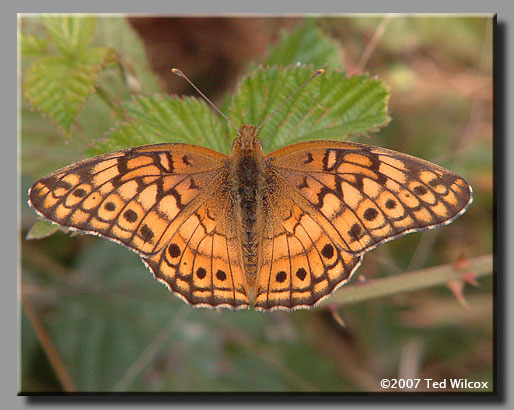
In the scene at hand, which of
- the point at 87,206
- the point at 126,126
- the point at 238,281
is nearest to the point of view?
the point at 87,206

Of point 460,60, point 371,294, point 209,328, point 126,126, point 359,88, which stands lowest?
point 209,328

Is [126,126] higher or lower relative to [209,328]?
higher

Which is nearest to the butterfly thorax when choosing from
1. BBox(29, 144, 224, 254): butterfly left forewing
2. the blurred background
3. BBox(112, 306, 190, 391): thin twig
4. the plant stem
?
BBox(29, 144, 224, 254): butterfly left forewing

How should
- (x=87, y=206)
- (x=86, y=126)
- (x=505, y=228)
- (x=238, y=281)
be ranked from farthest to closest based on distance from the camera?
(x=86, y=126) → (x=505, y=228) → (x=238, y=281) → (x=87, y=206)

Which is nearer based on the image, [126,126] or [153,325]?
[126,126]

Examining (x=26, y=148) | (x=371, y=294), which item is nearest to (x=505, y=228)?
(x=371, y=294)

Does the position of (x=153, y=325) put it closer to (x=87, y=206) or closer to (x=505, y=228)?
(x=87, y=206)

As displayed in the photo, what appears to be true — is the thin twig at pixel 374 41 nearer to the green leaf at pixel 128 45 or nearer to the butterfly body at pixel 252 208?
the green leaf at pixel 128 45

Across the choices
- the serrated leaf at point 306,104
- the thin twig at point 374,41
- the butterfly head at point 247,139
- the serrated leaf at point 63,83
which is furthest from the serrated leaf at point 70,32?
the thin twig at point 374,41

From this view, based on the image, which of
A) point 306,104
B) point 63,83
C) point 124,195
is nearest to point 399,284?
point 306,104
